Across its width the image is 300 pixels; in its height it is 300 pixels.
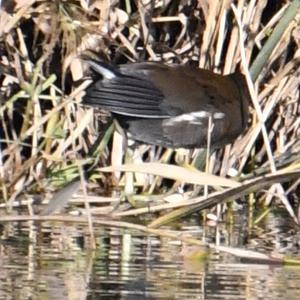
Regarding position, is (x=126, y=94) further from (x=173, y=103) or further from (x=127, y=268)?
(x=127, y=268)

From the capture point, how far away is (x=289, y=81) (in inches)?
171

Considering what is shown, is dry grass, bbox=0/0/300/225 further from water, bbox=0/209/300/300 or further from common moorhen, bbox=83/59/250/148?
water, bbox=0/209/300/300

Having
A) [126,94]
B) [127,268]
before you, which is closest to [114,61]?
[126,94]

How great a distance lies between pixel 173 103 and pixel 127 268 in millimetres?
1377

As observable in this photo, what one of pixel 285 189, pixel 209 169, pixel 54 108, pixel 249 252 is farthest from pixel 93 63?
pixel 249 252

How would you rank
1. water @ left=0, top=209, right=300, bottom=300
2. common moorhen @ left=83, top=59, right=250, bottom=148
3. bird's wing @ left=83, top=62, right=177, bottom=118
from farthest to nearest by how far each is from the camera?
common moorhen @ left=83, top=59, right=250, bottom=148, bird's wing @ left=83, top=62, right=177, bottom=118, water @ left=0, top=209, right=300, bottom=300

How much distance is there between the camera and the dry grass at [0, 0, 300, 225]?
4227 mm

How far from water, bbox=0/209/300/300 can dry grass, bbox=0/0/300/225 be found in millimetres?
464

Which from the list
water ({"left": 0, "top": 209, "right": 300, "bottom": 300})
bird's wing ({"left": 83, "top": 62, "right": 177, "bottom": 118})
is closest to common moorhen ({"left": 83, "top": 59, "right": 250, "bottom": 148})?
bird's wing ({"left": 83, "top": 62, "right": 177, "bottom": 118})

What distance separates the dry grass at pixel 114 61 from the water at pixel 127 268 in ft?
1.52

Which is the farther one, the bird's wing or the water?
the bird's wing

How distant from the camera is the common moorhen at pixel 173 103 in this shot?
4254mm

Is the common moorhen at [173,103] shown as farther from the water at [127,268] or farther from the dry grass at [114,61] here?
the water at [127,268]

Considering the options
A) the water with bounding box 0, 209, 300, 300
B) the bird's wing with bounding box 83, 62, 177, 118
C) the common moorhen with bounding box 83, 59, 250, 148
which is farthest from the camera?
the common moorhen with bounding box 83, 59, 250, 148
